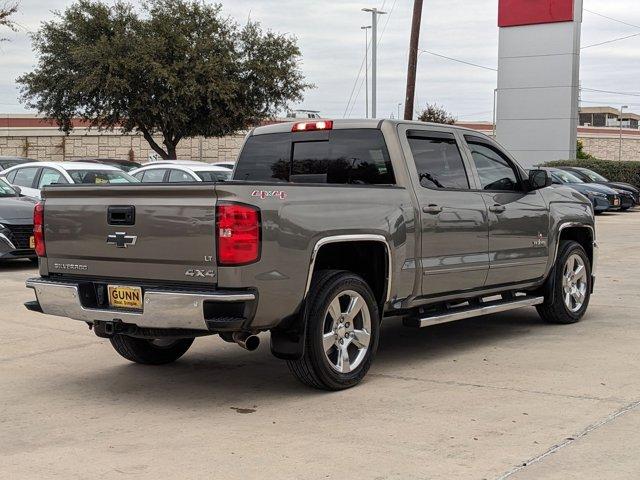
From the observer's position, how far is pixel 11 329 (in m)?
9.20

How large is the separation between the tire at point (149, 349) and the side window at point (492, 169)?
293 centimetres

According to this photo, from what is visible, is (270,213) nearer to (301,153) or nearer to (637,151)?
(301,153)

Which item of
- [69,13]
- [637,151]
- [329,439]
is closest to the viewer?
[329,439]

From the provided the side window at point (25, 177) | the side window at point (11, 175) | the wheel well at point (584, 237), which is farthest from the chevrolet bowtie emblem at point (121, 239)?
the side window at point (11, 175)

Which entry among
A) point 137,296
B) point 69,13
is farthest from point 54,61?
point 137,296

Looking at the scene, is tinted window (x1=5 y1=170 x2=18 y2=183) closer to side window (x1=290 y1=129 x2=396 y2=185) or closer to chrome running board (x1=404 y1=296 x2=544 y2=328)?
side window (x1=290 y1=129 x2=396 y2=185)

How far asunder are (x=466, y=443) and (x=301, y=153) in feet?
10.7

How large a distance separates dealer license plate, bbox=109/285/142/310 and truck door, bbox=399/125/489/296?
2.22m

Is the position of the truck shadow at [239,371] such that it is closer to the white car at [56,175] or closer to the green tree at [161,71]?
the white car at [56,175]

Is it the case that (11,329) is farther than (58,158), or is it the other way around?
(58,158)

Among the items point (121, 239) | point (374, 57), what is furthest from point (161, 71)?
point (121, 239)

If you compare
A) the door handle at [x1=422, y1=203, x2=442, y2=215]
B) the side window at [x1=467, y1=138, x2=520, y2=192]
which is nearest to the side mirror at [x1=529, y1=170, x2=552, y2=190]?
the side window at [x1=467, y1=138, x2=520, y2=192]

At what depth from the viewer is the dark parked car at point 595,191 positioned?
28495 millimetres

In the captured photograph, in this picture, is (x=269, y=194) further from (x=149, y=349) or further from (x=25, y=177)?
(x=25, y=177)
